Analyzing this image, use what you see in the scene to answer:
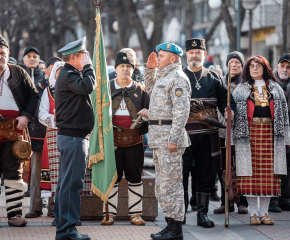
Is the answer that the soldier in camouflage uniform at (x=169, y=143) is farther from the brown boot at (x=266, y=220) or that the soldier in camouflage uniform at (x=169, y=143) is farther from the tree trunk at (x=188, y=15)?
the tree trunk at (x=188, y=15)

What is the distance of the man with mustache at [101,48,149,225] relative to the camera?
6.09 meters

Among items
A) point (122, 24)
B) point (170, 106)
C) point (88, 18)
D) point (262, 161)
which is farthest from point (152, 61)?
point (88, 18)

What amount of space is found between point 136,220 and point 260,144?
6.01 ft

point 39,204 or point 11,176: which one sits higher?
point 11,176

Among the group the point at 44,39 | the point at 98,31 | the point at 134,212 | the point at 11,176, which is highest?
the point at 44,39

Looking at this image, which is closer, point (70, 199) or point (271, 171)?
point (70, 199)

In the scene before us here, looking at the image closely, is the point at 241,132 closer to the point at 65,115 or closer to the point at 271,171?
the point at 271,171

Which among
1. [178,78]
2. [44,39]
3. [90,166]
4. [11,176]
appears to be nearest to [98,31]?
[178,78]

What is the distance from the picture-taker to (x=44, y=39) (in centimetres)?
3088

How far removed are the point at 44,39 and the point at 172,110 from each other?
26873 mm

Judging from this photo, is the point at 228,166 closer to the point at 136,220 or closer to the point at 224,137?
the point at 224,137

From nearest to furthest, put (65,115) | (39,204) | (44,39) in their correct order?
(65,115) < (39,204) < (44,39)

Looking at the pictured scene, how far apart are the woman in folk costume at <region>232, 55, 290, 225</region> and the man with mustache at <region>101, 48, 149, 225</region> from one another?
4.08ft

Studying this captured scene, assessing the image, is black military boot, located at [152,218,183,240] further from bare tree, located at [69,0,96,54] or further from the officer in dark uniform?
bare tree, located at [69,0,96,54]
